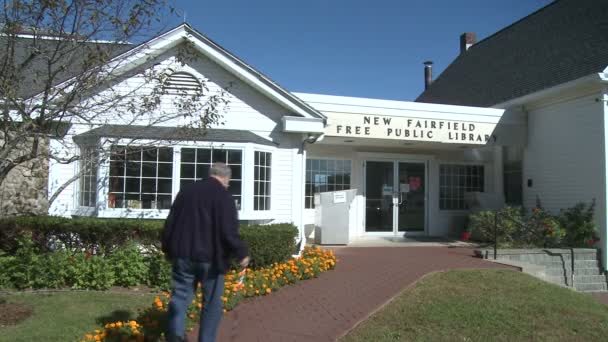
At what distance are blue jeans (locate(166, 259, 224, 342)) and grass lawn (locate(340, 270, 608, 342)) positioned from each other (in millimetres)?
1931

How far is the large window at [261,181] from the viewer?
1037 cm

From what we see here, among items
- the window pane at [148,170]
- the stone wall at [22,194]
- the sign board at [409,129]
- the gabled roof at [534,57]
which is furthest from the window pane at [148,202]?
the gabled roof at [534,57]

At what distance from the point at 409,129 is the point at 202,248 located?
29.9ft

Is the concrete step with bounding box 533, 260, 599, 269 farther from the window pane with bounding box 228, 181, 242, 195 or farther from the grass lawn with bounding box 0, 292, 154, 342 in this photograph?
the grass lawn with bounding box 0, 292, 154, 342

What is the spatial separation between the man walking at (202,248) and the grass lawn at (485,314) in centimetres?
199

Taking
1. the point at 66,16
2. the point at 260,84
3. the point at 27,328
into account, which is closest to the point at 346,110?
the point at 260,84

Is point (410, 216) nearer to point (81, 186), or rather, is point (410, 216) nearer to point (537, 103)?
point (537, 103)

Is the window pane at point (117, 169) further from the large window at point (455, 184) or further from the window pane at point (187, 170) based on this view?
the large window at point (455, 184)

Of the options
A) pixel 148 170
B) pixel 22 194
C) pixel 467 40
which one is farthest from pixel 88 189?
pixel 467 40

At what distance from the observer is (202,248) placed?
14.3 feet

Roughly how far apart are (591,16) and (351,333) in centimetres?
1271

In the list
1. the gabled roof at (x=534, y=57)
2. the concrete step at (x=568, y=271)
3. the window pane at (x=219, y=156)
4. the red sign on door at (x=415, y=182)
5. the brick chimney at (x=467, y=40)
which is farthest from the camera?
the brick chimney at (x=467, y=40)

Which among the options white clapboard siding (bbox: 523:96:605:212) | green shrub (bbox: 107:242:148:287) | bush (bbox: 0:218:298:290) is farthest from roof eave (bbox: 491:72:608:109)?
green shrub (bbox: 107:242:148:287)

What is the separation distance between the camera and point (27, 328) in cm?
562
